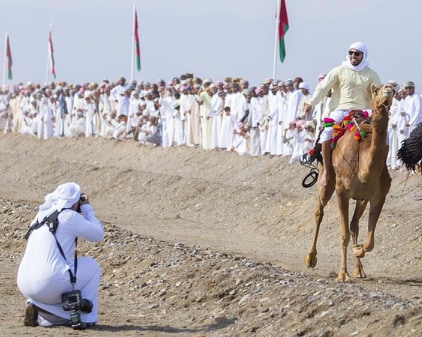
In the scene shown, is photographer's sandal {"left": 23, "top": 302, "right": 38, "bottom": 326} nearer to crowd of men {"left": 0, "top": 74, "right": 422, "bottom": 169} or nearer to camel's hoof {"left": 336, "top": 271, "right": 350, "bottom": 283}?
camel's hoof {"left": 336, "top": 271, "right": 350, "bottom": 283}

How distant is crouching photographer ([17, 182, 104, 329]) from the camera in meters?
12.0

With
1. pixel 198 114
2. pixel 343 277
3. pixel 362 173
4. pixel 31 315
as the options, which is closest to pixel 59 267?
pixel 31 315

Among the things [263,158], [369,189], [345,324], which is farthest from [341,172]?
[263,158]

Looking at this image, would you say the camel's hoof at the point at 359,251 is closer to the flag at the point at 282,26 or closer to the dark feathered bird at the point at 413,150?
the dark feathered bird at the point at 413,150

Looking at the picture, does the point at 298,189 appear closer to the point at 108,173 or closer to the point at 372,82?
the point at 108,173

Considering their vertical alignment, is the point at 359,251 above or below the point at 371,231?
below

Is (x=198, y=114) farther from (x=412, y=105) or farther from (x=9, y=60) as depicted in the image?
(x=9, y=60)

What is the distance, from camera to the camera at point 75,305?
39.2ft

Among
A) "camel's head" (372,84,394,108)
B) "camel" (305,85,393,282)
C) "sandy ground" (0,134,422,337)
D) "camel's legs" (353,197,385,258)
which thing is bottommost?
"sandy ground" (0,134,422,337)

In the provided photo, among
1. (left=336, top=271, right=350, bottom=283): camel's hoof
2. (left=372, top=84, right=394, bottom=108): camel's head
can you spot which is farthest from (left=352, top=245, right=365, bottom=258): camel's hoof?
(left=372, top=84, right=394, bottom=108): camel's head

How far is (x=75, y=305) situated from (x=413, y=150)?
22.9 ft

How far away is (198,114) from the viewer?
3472 centimetres

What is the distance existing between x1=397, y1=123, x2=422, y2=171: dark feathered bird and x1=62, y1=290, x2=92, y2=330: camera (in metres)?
6.82

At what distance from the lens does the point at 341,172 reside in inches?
606
